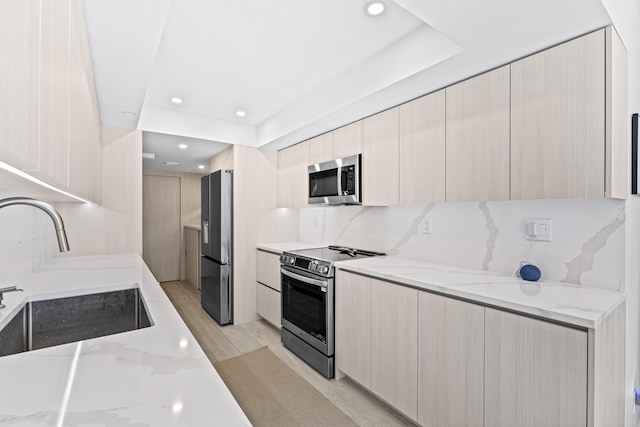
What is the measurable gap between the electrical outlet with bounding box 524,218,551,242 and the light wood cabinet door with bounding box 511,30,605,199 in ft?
0.97

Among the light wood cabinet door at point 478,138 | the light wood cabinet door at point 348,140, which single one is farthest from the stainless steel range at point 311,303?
the light wood cabinet door at point 478,138

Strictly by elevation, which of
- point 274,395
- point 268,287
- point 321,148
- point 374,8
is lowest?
point 274,395

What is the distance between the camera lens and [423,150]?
214cm

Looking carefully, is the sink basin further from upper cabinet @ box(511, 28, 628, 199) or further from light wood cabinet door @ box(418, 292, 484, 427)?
upper cabinet @ box(511, 28, 628, 199)

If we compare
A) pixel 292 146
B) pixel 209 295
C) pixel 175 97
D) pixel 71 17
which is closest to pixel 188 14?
pixel 71 17

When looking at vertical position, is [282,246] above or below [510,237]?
below

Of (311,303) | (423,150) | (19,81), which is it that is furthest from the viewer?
(311,303)

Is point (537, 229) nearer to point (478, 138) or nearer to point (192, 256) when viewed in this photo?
point (478, 138)

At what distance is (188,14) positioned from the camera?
1.71 meters

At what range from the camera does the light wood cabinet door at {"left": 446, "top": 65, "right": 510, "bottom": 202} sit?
5.62 feet

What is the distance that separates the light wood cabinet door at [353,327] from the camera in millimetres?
2143

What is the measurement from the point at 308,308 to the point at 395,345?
0.93 meters

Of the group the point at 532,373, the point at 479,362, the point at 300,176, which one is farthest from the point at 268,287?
the point at 532,373

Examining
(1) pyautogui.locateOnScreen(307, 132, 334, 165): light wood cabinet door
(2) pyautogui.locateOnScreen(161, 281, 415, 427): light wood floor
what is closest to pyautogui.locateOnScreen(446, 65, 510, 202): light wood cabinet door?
(1) pyautogui.locateOnScreen(307, 132, 334, 165): light wood cabinet door
